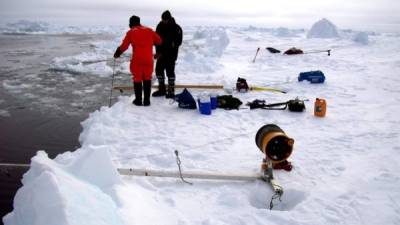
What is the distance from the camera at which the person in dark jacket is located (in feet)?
22.6

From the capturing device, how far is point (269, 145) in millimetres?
3613

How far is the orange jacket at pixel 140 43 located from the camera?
6.14m

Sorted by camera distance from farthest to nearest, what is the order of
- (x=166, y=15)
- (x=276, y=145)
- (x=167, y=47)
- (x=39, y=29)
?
(x=39, y=29) < (x=167, y=47) < (x=166, y=15) < (x=276, y=145)

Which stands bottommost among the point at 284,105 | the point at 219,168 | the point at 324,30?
the point at 219,168

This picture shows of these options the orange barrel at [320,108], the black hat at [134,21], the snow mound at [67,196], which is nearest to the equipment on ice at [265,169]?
the snow mound at [67,196]

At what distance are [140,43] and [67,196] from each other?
4283 mm

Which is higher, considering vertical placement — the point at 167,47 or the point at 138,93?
the point at 167,47

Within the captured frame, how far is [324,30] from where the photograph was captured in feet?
120

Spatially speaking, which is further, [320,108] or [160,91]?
[160,91]

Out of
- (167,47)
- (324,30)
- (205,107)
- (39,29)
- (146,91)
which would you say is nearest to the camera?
(205,107)

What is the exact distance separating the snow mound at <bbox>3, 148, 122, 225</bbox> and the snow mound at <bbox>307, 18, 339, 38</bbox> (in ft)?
123

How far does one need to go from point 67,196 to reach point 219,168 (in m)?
2.11

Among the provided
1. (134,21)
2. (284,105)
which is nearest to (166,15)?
(134,21)

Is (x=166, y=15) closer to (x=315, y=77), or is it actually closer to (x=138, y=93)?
(x=138, y=93)
